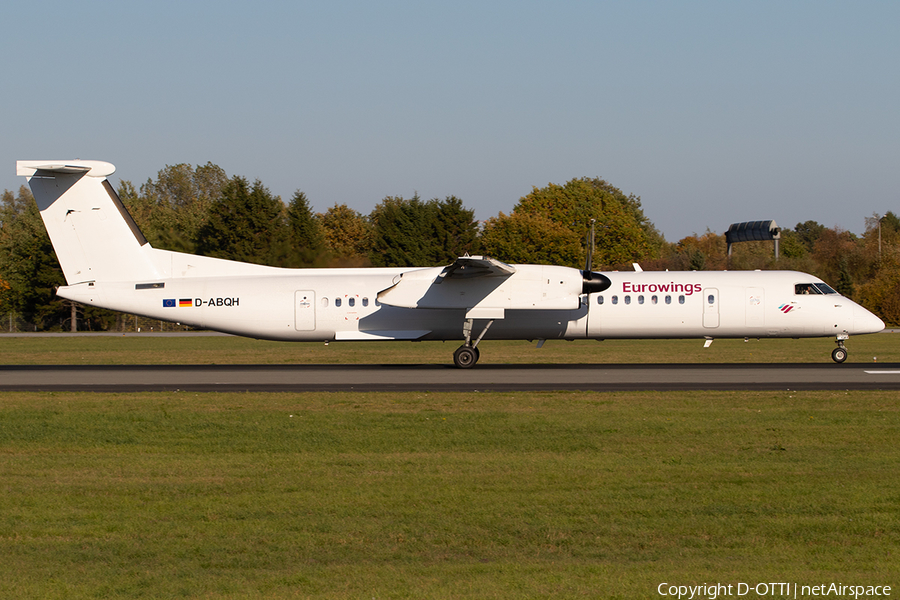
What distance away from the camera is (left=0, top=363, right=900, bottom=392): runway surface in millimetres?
19875

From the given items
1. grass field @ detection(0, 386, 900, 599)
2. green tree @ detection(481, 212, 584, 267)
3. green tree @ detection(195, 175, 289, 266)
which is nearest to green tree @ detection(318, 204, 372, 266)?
green tree @ detection(481, 212, 584, 267)

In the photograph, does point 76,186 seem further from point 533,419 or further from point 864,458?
point 864,458

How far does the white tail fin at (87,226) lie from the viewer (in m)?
24.9

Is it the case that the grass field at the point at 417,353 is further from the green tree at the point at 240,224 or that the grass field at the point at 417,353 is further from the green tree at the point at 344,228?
the green tree at the point at 344,228

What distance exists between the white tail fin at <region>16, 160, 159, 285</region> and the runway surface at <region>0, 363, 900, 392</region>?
3.07m

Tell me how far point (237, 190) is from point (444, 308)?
42.3 metres

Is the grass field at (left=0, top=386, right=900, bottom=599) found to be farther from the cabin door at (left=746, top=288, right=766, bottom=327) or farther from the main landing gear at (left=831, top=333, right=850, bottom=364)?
the main landing gear at (left=831, top=333, right=850, bottom=364)

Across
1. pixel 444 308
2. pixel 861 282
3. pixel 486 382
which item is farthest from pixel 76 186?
pixel 861 282

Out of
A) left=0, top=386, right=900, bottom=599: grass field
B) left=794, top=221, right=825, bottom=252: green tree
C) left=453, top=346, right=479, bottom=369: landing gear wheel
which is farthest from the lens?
left=794, top=221, right=825, bottom=252: green tree

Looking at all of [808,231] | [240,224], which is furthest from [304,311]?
[808,231]

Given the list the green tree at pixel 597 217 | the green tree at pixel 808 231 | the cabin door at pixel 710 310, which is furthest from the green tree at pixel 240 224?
the green tree at pixel 808 231

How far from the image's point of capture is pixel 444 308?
2475 cm

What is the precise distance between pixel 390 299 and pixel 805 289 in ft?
42.2

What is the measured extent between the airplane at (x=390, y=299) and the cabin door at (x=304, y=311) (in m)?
0.03
